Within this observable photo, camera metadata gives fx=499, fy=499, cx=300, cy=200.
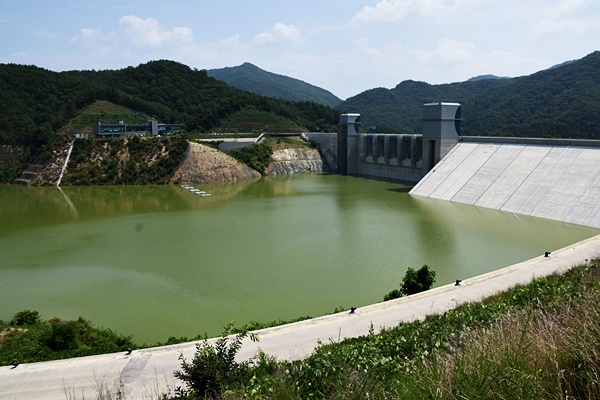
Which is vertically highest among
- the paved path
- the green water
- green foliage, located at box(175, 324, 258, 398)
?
green foliage, located at box(175, 324, 258, 398)

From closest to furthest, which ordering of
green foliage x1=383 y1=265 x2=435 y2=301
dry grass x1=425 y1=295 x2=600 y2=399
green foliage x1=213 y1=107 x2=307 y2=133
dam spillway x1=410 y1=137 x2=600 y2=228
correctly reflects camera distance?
dry grass x1=425 y1=295 x2=600 y2=399 < green foliage x1=383 y1=265 x2=435 y2=301 < dam spillway x1=410 y1=137 x2=600 y2=228 < green foliage x1=213 y1=107 x2=307 y2=133

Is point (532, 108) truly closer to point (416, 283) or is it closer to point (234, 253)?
point (234, 253)

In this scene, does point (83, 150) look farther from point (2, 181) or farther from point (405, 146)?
point (405, 146)

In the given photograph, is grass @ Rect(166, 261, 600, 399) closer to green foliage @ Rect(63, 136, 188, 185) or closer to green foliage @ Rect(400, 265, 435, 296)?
green foliage @ Rect(400, 265, 435, 296)

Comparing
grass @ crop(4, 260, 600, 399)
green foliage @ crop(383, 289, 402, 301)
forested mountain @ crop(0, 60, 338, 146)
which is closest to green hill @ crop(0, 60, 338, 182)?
forested mountain @ crop(0, 60, 338, 146)

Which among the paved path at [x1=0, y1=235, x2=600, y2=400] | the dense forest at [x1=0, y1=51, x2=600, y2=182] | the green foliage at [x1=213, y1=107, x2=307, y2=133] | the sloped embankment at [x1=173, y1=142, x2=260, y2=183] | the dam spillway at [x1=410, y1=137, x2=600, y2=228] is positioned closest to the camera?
the paved path at [x1=0, y1=235, x2=600, y2=400]

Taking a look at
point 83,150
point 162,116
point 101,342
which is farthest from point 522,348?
point 162,116
